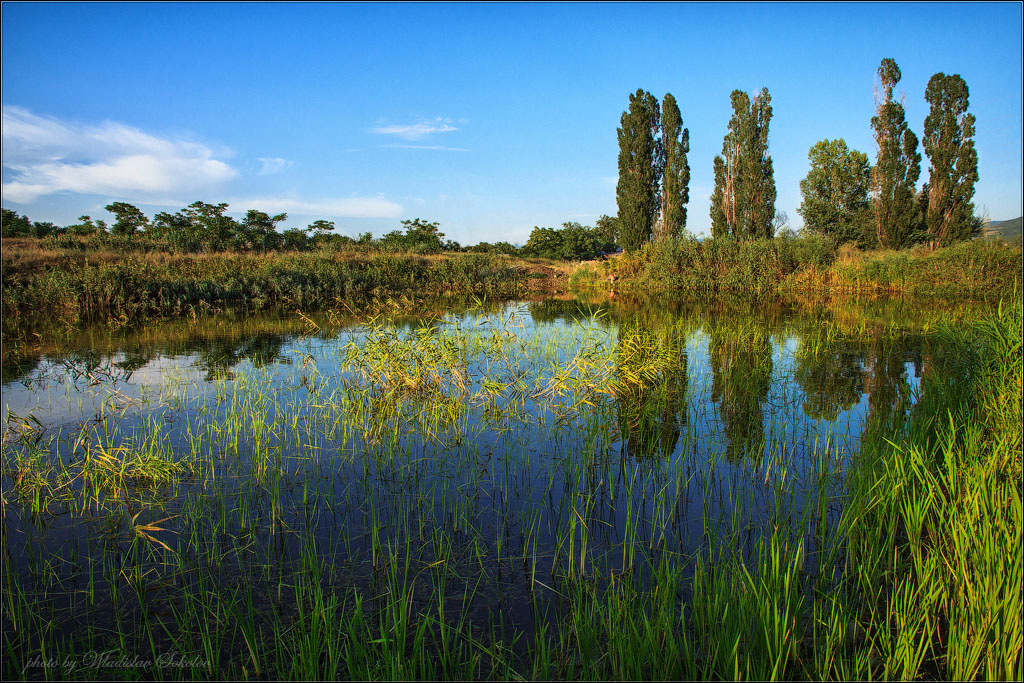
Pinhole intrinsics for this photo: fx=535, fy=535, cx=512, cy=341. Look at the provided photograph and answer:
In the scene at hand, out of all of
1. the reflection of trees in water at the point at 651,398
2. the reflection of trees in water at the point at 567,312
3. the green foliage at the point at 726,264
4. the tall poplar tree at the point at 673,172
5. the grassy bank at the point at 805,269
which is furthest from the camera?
the tall poplar tree at the point at 673,172

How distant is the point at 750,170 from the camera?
2630cm

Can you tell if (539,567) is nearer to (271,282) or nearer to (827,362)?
(827,362)

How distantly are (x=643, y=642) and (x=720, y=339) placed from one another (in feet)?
26.9

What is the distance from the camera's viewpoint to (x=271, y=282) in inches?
677

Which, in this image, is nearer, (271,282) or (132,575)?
(132,575)

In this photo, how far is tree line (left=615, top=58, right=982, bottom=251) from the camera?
24953mm

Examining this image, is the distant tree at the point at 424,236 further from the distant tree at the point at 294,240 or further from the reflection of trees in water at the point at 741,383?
the reflection of trees in water at the point at 741,383

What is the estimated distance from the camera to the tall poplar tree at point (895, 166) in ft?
82.8

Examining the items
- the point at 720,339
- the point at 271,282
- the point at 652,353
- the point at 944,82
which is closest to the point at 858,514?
the point at 652,353

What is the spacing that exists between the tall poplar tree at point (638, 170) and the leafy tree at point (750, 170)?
12.4ft

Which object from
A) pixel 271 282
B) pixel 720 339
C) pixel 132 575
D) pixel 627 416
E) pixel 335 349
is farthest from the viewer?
pixel 271 282

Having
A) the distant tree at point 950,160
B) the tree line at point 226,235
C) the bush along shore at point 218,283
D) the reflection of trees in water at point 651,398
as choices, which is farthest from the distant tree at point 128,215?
the distant tree at point 950,160

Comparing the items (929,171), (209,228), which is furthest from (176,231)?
(929,171)

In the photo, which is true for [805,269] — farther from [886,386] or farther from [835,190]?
[886,386]
